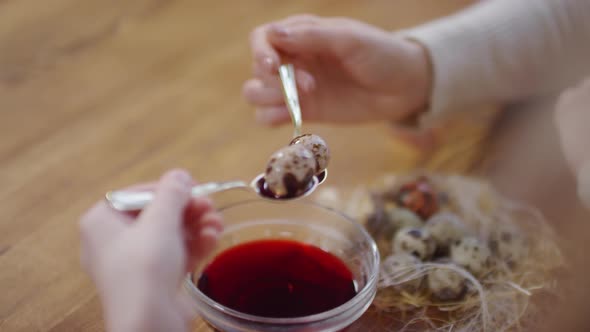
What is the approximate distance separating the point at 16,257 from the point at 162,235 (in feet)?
1.12

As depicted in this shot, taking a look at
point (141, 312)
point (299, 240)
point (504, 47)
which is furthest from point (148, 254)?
point (504, 47)

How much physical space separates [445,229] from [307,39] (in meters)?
0.30

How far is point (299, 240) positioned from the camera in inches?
28.4

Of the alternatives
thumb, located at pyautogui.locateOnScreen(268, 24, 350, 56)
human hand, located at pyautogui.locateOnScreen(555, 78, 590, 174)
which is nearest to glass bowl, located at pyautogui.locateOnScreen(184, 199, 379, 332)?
thumb, located at pyautogui.locateOnScreen(268, 24, 350, 56)

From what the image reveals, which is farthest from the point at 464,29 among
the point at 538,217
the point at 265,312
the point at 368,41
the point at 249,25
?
the point at 265,312

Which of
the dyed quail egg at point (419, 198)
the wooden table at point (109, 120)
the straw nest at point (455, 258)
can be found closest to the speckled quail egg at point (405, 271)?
the straw nest at point (455, 258)

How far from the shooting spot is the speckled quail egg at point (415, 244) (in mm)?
693

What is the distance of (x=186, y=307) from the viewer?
0.48m

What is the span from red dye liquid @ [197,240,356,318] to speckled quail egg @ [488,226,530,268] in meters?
0.20

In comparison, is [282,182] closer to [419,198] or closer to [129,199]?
[129,199]

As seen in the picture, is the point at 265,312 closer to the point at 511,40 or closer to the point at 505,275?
the point at 505,275

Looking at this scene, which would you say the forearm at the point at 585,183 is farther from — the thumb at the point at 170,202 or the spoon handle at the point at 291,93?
the thumb at the point at 170,202

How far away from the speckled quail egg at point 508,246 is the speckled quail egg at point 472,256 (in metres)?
0.04

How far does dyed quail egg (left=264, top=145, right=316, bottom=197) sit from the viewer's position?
56cm
